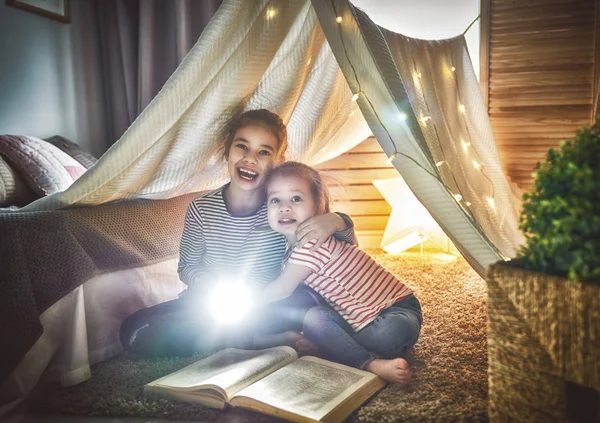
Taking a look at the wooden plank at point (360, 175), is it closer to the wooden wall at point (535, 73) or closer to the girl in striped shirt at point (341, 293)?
the wooden wall at point (535, 73)

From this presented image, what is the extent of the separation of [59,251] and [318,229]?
2.32 ft

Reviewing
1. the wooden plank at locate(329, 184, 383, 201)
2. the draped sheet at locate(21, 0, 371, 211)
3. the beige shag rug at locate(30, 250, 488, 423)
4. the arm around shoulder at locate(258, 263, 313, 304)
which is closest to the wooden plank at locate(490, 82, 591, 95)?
the wooden plank at locate(329, 184, 383, 201)

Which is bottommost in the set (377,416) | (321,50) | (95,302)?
(377,416)

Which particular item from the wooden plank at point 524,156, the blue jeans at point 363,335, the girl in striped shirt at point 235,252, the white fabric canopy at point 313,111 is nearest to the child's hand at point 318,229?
the girl in striped shirt at point 235,252

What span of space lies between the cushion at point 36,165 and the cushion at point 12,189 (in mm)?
26

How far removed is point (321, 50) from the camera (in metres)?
1.97

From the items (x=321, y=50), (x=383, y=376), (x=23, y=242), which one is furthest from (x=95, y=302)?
(x=321, y=50)

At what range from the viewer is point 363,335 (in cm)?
139

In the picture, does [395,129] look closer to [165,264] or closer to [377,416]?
[377,416]

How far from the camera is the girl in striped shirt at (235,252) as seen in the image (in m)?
1.47

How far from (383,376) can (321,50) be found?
1.25 metres

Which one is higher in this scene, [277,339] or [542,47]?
[542,47]

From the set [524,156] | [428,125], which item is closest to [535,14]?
[524,156]

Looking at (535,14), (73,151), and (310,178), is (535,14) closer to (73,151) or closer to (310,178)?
(310,178)
